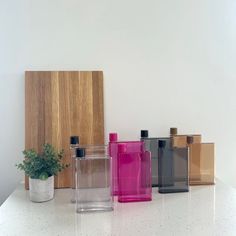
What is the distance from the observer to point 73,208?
105 centimetres

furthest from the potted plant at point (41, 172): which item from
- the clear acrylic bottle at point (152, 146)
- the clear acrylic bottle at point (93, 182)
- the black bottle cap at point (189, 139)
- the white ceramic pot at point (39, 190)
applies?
the black bottle cap at point (189, 139)

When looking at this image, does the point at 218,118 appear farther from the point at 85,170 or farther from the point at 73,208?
the point at 73,208

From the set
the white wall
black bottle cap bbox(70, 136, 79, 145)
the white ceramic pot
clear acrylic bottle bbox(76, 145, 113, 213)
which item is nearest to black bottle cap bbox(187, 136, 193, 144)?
the white wall

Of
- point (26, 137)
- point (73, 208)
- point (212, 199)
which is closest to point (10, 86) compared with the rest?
point (26, 137)

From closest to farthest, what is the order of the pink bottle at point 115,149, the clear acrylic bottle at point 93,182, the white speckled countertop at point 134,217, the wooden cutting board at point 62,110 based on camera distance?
the white speckled countertop at point 134,217 < the clear acrylic bottle at point 93,182 < the pink bottle at point 115,149 < the wooden cutting board at point 62,110

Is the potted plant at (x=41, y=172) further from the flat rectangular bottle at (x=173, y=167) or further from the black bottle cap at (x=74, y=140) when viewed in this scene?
the flat rectangular bottle at (x=173, y=167)

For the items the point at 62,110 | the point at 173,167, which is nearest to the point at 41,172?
the point at 62,110

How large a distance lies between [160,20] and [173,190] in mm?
780

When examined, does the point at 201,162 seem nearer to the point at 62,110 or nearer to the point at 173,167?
the point at 173,167

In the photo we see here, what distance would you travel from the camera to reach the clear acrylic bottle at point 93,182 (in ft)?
3.45

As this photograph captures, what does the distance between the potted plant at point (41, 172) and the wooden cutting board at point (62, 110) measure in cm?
11

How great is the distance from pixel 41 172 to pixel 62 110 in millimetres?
296

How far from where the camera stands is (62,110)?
1287 millimetres

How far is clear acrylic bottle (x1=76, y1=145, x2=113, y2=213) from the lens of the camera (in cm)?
105
